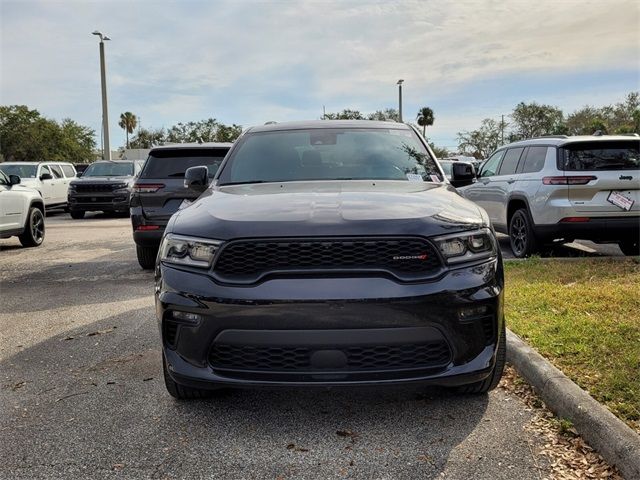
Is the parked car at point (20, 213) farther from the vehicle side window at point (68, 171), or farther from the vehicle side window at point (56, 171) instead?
the vehicle side window at point (68, 171)

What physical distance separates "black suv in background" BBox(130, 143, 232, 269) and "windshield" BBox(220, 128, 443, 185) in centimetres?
A: 293

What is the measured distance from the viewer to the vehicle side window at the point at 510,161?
8812 millimetres

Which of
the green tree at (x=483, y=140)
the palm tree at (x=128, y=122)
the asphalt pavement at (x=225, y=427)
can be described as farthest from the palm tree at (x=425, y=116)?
the asphalt pavement at (x=225, y=427)

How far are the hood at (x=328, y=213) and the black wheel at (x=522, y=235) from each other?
4.77m

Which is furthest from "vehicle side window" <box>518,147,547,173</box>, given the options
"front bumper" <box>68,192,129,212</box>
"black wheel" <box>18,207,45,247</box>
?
"front bumper" <box>68,192,129,212</box>

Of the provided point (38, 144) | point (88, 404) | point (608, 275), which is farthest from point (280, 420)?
point (38, 144)

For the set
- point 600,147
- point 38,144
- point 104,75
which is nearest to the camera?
point 600,147

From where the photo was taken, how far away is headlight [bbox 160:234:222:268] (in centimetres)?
294

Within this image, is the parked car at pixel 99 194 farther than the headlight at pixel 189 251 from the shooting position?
Yes

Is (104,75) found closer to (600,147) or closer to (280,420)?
(600,147)

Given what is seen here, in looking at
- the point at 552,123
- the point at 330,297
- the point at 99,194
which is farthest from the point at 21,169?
the point at 552,123

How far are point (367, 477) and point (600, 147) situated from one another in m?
6.33

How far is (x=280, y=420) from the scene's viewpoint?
328 centimetres

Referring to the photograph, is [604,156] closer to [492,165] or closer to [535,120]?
[492,165]
